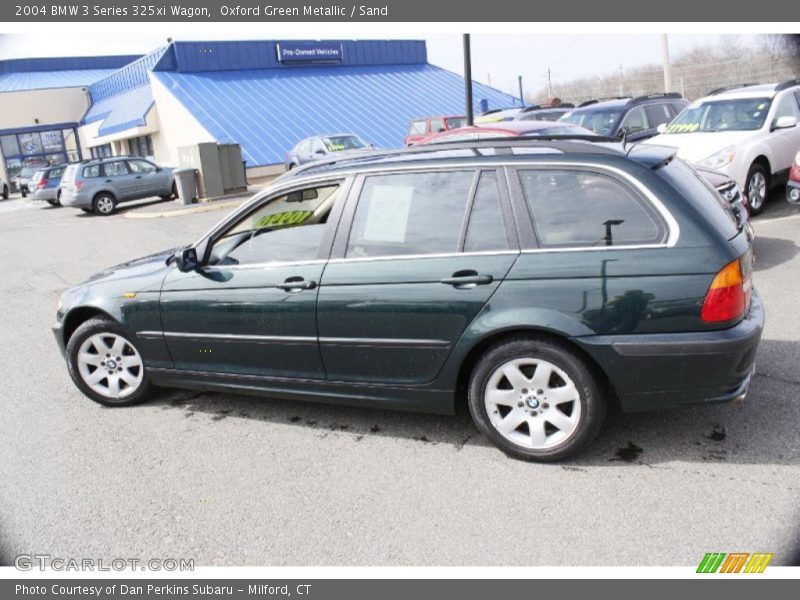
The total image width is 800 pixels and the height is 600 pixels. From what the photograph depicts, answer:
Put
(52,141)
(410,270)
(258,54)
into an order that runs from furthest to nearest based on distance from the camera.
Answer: (52,141), (258,54), (410,270)

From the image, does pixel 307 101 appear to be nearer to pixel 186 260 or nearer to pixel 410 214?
pixel 186 260

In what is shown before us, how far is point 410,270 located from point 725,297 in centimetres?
160

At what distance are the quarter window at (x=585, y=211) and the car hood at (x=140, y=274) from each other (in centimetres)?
253

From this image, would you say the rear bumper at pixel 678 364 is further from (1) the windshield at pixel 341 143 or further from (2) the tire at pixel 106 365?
(1) the windshield at pixel 341 143

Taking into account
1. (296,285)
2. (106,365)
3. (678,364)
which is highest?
(296,285)

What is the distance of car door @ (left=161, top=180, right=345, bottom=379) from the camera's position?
4.22 m

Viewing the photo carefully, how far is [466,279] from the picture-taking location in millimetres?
3771

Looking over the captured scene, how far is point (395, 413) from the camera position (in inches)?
184

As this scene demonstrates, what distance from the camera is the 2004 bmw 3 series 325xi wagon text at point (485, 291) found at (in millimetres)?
3523

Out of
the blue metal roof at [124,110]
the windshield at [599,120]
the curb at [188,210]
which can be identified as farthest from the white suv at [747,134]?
the blue metal roof at [124,110]

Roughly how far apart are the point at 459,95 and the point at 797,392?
31666 millimetres

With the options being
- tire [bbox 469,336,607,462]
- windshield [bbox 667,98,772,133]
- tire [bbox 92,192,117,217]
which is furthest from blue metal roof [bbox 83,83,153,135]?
tire [bbox 469,336,607,462]

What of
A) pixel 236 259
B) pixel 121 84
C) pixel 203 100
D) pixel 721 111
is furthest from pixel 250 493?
pixel 121 84

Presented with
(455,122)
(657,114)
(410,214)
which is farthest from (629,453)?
(455,122)
